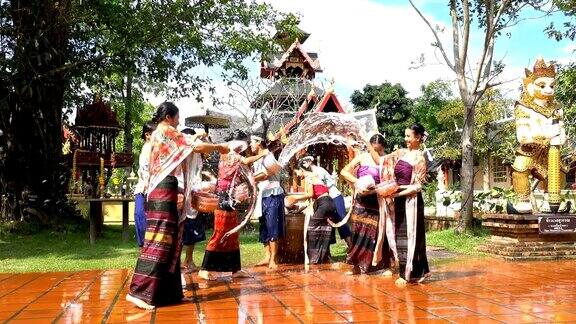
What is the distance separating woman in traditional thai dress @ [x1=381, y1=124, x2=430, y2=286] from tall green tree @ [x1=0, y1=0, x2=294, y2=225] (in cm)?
711

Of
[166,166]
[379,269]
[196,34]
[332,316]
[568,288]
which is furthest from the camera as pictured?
[196,34]

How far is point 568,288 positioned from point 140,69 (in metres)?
10.3

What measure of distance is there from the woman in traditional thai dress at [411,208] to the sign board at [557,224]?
3.24 m

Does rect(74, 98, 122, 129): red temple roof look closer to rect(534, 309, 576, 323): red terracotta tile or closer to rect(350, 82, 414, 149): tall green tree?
rect(534, 309, 576, 323): red terracotta tile

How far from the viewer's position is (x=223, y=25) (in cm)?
1297

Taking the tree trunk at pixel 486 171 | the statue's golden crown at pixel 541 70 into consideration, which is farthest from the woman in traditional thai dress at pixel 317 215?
the tree trunk at pixel 486 171

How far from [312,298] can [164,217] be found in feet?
4.88

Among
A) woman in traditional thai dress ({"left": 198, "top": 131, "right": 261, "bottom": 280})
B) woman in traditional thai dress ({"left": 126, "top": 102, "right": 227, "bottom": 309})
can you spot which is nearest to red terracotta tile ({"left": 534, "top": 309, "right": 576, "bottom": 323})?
woman in traditional thai dress ({"left": 126, "top": 102, "right": 227, "bottom": 309})

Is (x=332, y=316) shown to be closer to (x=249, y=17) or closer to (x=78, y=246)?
(x=78, y=246)

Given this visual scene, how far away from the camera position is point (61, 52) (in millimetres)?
11734

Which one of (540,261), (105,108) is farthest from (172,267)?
(105,108)

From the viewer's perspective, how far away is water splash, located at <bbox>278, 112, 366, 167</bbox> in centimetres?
776

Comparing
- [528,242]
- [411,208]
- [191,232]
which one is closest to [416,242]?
[411,208]

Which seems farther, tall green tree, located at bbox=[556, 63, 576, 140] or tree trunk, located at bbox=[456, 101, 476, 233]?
tall green tree, located at bbox=[556, 63, 576, 140]
